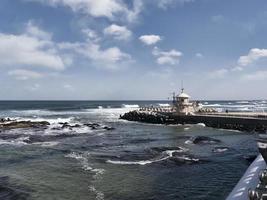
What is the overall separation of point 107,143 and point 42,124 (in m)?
27.1

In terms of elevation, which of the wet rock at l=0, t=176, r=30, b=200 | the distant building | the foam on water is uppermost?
the distant building

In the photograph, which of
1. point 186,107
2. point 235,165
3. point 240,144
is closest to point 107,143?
point 240,144

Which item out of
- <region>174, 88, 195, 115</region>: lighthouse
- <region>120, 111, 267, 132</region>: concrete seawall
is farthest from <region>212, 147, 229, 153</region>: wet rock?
<region>174, 88, 195, 115</region>: lighthouse

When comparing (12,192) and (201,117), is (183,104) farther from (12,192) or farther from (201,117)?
(12,192)

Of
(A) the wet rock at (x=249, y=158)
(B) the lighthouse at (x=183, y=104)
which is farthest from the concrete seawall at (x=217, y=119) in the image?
(A) the wet rock at (x=249, y=158)

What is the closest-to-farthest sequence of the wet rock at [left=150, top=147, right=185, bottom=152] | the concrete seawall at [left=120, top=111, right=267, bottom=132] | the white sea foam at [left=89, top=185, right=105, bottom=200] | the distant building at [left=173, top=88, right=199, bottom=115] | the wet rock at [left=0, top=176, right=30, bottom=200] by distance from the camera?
the white sea foam at [left=89, top=185, right=105, bottom=200], the wet rock at [left=0, top=176, right=30, bottom=200], the wet rock at [left=150, top=147, right=185, bottom=152], the concrete seawall at [left=120, top=111, right=267, bottom=132], the distant building at [left=173, top=88, right=199, bottom=115]

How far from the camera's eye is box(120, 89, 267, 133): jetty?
5222cm

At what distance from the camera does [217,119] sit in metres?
57.2

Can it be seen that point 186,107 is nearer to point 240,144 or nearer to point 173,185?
point 240,144

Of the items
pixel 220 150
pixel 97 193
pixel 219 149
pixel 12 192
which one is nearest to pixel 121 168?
pixel 97 193

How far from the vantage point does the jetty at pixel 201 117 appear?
52.2m

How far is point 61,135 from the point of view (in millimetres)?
48375

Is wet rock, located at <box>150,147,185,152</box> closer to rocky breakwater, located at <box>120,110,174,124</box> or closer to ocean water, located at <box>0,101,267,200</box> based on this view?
ocean water, located at <box>0,101,267,200</box>

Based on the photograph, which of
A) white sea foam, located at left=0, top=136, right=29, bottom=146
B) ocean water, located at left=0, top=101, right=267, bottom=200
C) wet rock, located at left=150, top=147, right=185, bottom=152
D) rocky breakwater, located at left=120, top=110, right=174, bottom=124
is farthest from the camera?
rocky breakwater, located at left=120, top=110, right=174, bottom=124
